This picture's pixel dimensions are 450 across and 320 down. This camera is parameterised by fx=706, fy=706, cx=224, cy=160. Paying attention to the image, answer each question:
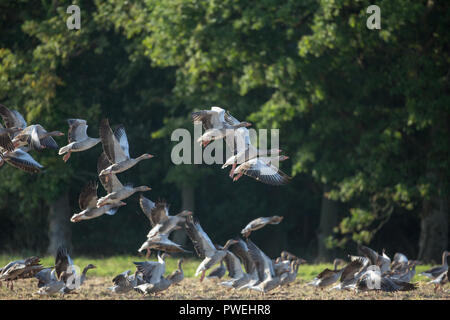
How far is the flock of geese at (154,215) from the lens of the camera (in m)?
11.6

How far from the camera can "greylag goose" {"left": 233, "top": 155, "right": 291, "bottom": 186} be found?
11930mm

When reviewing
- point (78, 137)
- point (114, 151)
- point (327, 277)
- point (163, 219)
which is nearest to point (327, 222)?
point (327, 277)

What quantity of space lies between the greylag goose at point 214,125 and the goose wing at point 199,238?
4.76 feet

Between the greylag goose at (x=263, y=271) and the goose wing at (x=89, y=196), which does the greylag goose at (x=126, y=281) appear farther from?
the greylag goose at (x=263, y=271)

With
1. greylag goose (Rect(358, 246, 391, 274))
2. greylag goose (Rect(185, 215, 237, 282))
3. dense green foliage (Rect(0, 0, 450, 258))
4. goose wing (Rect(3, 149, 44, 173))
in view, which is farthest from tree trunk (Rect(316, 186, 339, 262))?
goose wing (Rect(3, 149, 44, 173))

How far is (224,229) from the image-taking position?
1042 inches

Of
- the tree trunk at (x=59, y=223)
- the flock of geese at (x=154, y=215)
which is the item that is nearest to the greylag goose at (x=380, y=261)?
the flock of geese at (x=154, y=215)

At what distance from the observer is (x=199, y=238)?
→ 12.3 m

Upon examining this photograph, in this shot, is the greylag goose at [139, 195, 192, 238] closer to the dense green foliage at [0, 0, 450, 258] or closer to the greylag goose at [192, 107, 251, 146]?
the greylag goose at [192, 107, 251, 146]

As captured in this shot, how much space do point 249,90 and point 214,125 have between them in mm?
10190

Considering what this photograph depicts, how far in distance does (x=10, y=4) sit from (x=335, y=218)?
12.7 m

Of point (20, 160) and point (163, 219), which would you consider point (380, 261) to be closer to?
point (163, 219)

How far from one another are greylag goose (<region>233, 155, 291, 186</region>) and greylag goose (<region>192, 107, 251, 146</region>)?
613mm

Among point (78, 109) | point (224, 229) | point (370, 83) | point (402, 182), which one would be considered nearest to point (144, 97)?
point (78, 109)
